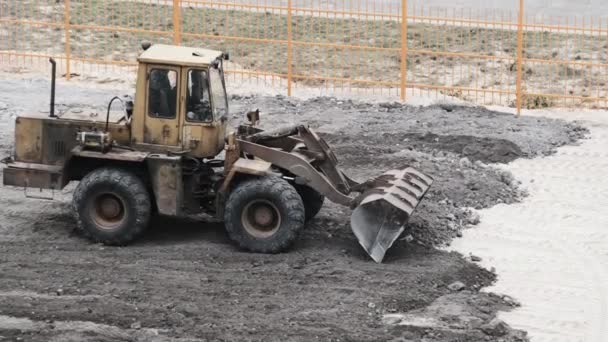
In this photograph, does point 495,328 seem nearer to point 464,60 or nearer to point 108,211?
point 108,211

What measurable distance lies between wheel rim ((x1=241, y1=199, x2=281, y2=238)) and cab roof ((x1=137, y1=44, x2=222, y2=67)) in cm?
175

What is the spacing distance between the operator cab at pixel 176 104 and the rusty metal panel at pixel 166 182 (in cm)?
22

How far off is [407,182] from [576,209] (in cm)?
301

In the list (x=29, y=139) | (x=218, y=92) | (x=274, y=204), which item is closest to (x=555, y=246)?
(x=274, y=204)

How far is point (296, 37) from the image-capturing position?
85.9 ft

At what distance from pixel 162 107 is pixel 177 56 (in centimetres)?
62

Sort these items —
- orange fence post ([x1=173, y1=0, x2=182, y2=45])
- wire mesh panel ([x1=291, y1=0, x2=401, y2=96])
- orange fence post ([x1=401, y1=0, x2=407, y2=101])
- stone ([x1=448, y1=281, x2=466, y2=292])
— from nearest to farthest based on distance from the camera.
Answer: stone ([x1=448, y1=281, x2=466, y2=292]) < orange fence post ([x1=401, y1=0, x2=407, y2=101]) < orange fence post ([x1=173, y1=0, x2=182, y2=45]) < wire mesh panel ([x1=291, y1=0, x2=401, y2=96])

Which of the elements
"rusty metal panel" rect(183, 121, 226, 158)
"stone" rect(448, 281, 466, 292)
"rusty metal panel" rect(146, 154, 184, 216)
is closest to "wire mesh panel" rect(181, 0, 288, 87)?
"rusty metal panel" rect(183, 121, 226, 158)

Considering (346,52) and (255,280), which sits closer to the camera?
(255,280)

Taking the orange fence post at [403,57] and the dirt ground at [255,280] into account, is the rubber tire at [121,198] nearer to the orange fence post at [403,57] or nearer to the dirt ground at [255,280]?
the dirt ground at [255,280]

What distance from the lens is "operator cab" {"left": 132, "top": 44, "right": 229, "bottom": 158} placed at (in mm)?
14797

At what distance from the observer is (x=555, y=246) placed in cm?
1574

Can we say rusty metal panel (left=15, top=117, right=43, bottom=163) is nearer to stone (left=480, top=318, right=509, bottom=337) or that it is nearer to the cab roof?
the cab roof

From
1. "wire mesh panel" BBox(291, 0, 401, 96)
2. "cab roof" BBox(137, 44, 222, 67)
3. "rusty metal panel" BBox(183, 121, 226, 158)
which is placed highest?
"wire mesh panel" BBox(291, 0, 401, 96)
